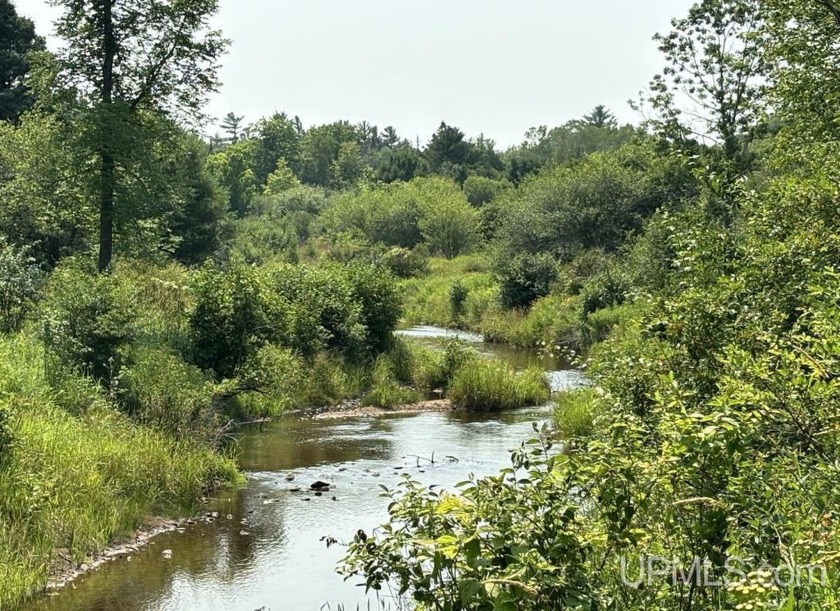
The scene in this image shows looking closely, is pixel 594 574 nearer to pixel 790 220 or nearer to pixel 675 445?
pixel 675 445

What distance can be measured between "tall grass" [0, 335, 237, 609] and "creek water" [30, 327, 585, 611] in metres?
0.56

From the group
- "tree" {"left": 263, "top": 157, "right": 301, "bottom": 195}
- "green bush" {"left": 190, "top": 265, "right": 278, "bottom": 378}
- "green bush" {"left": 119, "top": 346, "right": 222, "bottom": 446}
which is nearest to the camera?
"green bush" {"left": 119, "top": 346, "right": 222, "bottom": 446}

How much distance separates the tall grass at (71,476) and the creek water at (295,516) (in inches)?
21.9

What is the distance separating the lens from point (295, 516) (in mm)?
11984

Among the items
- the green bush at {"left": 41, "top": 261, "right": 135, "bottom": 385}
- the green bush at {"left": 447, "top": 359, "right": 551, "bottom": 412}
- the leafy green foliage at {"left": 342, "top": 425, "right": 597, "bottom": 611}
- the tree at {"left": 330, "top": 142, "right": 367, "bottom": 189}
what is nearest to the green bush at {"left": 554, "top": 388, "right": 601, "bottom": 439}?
the green bush at {"left": 447, "top": 359, "right": 551, "bottom": 412}

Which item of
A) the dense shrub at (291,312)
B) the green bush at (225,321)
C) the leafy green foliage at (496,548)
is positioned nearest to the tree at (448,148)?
the dense shrub at (291,312)

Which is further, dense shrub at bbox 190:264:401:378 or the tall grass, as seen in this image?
dense shrub at bbox 190:264:401:378

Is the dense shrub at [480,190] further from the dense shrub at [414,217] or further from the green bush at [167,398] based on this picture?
the green bush at [167,398]

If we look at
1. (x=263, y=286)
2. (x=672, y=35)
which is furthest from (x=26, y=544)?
(x=672, y=35)

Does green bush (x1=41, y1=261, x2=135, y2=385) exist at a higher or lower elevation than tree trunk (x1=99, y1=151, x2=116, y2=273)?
lower

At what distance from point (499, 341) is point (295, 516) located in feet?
80.5

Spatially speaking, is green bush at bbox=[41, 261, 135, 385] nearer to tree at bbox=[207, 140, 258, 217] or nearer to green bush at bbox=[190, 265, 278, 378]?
green bush at bbox=[190, 265, 278, 378]

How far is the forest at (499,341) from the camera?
13.8ft

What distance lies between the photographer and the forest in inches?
165
